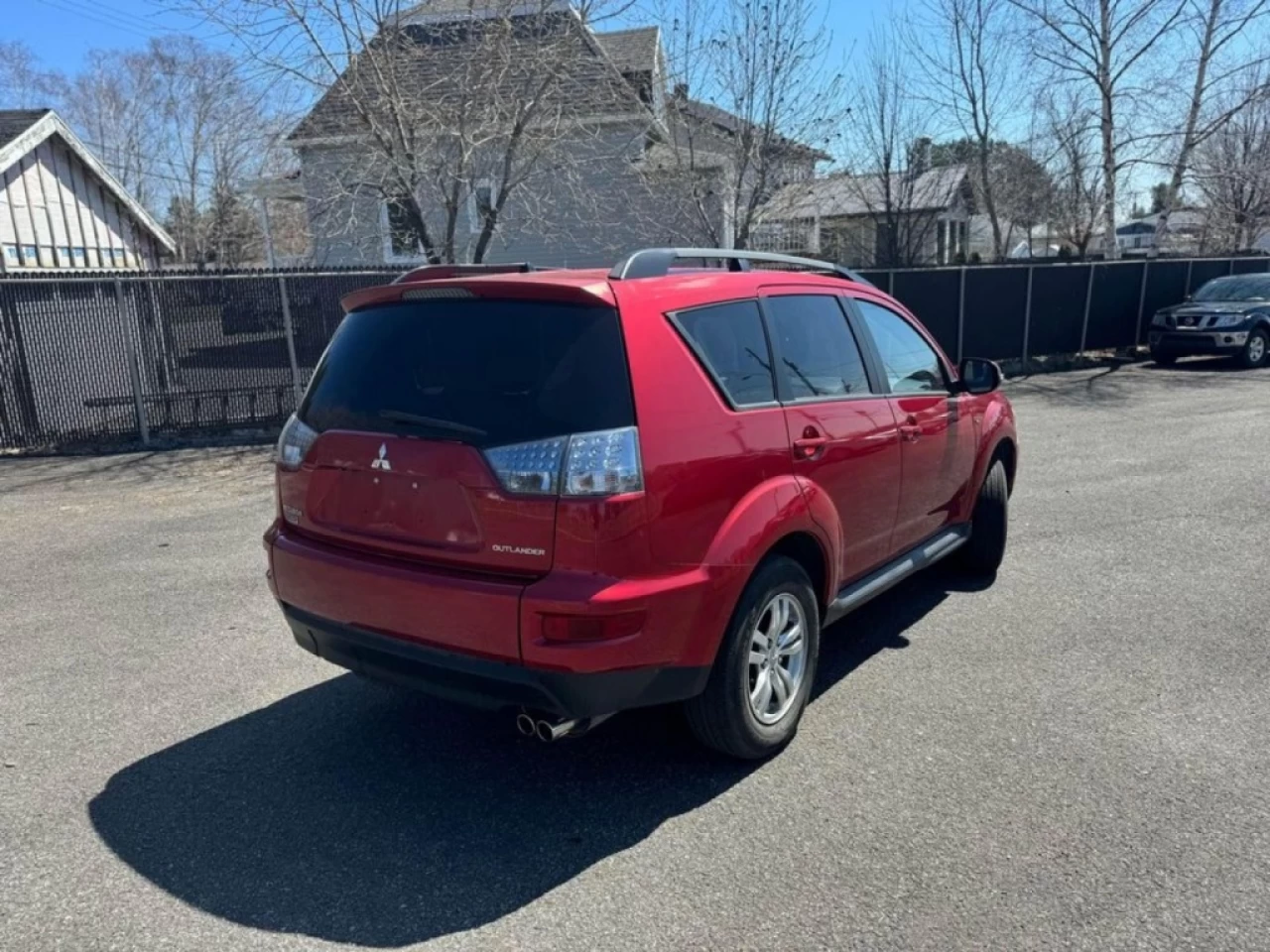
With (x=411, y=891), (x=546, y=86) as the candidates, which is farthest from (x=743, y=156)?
(x=411, y=891)

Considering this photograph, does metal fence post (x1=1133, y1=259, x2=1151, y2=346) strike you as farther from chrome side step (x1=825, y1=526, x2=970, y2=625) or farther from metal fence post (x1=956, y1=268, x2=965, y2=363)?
Answer: chrome side step (x1=825, y1=526, x2=970, y2=625)

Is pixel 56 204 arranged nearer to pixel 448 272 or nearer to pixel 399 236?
pixel 399 236

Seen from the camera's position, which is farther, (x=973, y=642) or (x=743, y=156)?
(x=743, y=156)

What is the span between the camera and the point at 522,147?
41.8 ft

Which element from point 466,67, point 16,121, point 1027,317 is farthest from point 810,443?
point 16,121

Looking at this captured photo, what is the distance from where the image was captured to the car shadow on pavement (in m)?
2.81

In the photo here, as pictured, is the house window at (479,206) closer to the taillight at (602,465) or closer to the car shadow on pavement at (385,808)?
the car shadow on pavement at (385,808)

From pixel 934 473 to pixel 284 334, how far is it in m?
8.84

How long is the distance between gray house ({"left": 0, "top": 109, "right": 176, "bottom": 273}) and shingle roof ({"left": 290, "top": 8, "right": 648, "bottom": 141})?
12.0 metres

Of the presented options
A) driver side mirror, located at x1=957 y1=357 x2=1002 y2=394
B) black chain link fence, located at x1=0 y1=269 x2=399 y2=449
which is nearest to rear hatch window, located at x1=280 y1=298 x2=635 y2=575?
driver side mirror, located at x1=957 y1=357 x2=1002 y2=394

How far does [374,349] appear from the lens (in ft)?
11.3

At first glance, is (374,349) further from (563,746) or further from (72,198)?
(72,198)

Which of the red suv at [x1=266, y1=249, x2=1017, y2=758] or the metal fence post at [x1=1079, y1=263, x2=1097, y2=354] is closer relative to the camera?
the red suv at [x1=266, y1=249, x2=1017, y2=758]

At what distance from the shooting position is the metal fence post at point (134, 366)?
10.5 metres
